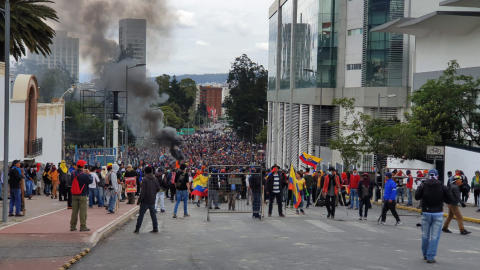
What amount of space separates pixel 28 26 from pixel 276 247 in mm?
21963

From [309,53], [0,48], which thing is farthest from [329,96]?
[0,48]

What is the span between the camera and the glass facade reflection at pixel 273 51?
79.8 m

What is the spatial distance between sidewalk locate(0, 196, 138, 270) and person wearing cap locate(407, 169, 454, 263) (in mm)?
5996

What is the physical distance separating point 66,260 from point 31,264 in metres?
0.58

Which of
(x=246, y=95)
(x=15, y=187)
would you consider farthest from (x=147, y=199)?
(x=246, y=95)

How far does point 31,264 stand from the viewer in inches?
394

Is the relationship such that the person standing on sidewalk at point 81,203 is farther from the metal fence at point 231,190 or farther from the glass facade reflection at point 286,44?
the glass facade reflection at point 286,44

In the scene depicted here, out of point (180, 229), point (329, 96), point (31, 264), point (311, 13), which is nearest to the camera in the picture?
point (31, 264)

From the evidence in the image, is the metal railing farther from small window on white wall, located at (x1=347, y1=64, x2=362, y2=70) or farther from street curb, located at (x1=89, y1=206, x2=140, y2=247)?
small window on white wall, located at (x1=347, y1=64, x2=362, y2=70)

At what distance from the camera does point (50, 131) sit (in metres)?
41.8

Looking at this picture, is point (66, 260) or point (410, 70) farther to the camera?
point (410, 70)

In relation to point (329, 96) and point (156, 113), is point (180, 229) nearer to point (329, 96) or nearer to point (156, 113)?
point (329, 96)

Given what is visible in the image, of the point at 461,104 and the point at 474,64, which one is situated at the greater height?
the point at 474,64

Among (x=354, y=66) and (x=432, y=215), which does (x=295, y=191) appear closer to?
(x=432, y=215)
